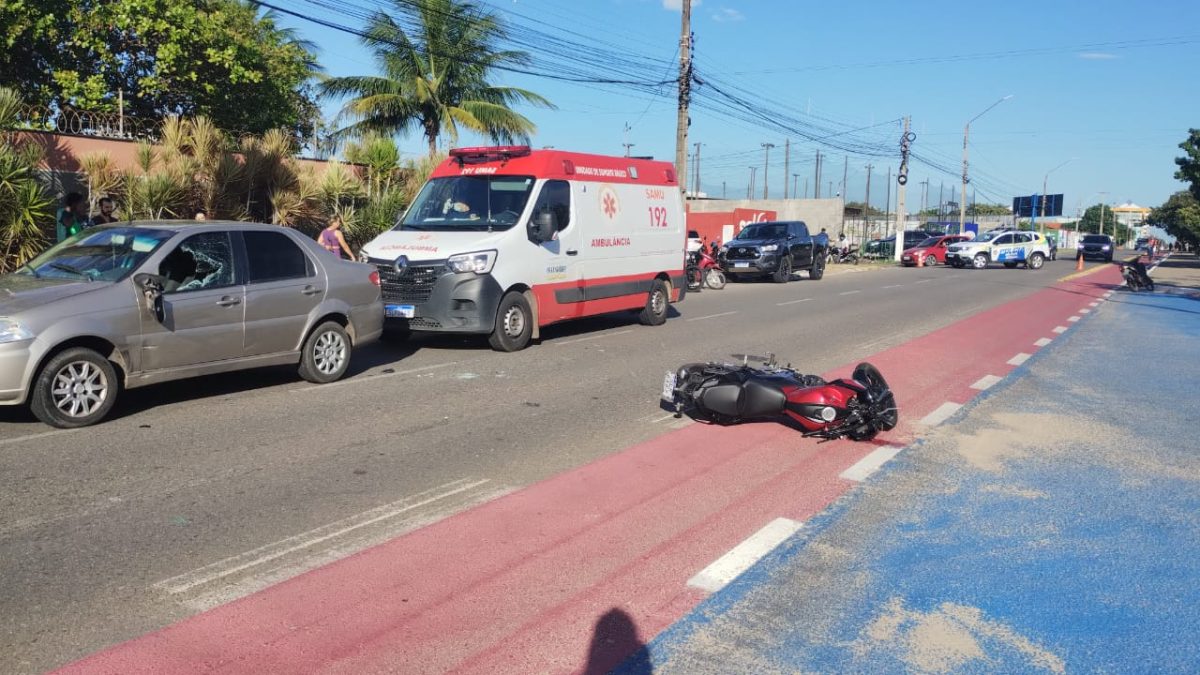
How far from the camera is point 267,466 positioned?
629 centimetres

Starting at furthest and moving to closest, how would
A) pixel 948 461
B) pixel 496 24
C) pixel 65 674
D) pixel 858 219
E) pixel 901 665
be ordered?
pixel 858 219 → pixel 496 24 → pixel 948 461 → pixel 901 665 → pixel 65 674

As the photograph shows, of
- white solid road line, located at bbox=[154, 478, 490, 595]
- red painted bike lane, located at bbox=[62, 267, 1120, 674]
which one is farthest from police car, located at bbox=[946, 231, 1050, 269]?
white solid road line, located at bbox=[154, 478, 490, 595]

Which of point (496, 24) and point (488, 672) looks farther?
point (496, 24)

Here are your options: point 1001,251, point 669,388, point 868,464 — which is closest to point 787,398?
point 868,464

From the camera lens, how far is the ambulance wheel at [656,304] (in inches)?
585

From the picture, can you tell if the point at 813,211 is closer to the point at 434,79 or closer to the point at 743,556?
the point at 434,79

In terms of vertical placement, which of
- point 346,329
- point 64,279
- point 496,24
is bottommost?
point 346,329

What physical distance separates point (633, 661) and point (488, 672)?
578 mm

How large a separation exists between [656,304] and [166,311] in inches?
339

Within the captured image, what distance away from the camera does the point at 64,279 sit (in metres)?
7.58

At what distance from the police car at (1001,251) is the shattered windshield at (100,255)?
3965 cm

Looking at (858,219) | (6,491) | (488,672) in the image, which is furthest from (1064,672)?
(858,219)

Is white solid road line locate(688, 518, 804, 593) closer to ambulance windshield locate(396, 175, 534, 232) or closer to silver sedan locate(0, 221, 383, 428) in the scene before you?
silver sedan locate(0, 221, 383, 428)

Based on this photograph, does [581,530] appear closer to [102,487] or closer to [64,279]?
[102,487]
